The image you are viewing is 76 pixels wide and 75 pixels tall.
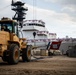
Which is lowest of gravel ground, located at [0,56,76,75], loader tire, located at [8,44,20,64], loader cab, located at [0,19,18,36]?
Result: gravel ground, located at [0,56,76,75]

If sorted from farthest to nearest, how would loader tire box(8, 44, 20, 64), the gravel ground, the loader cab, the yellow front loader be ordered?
the loader cab, loader tire box(8, 44, 20, 64), the yellow front loader, the gravel ground

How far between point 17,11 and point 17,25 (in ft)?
137

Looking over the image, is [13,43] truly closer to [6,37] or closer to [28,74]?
[6,37]

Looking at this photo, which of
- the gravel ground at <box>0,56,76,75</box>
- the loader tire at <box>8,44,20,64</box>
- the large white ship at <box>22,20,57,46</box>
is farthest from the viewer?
the large white ship at <box>22,20,57,46</box>

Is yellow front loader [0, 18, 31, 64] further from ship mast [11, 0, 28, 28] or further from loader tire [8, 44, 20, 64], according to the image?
ship mast [11, 0, 28, 28]

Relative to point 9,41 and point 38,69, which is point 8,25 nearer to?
point 9,41

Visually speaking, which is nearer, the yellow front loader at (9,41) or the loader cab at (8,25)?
the yellow front loader at (9,41)

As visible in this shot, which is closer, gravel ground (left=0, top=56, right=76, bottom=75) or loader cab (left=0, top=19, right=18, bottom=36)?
gravel ground (left=0, top=56, right=76, bottom=75)

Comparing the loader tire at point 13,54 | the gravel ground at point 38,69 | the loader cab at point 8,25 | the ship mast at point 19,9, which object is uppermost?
the ship mast at point 19,9

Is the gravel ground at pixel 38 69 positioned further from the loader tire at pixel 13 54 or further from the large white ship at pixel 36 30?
the large white ship at pixel 36 30

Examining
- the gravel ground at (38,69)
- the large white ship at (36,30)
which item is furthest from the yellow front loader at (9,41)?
the large white ship at (36,30)

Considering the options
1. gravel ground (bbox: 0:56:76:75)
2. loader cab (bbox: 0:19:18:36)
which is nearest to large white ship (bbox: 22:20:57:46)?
loader cab (bbox: 0:19:18:36)

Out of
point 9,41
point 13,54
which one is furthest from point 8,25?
point 13,54

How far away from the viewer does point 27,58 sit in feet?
81.0
